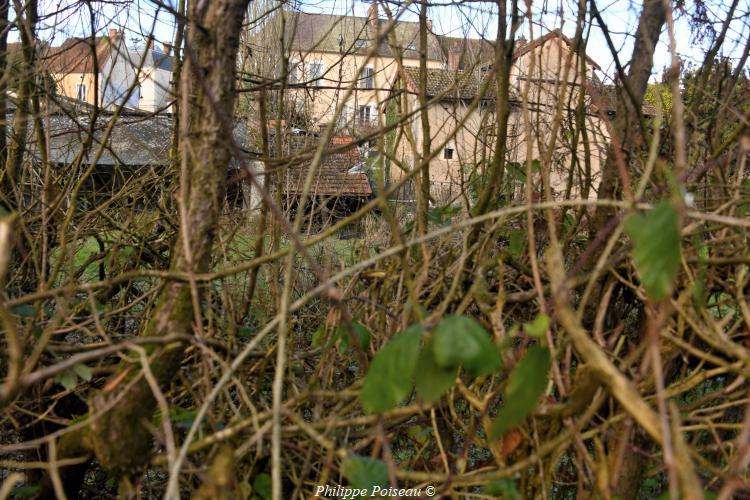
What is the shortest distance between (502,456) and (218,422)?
731 millimetres

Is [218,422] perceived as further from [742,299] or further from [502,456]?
[742,299]

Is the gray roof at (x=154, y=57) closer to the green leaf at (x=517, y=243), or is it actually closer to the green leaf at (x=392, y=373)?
the green leaf at (x=517, y=243)

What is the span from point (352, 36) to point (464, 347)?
11.9ft

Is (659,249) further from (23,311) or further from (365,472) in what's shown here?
(23,311)

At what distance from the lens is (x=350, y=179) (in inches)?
209

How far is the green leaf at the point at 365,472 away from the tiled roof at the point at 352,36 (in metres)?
1.77

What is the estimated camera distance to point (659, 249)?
3.15 feet

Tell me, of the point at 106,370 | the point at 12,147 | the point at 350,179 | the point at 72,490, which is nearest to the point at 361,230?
the point at 350,179

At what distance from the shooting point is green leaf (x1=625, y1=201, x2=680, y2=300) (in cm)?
96

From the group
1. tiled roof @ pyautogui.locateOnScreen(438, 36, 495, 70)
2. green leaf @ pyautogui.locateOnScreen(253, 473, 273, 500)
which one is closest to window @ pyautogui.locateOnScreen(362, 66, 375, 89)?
tiled roof @ pyautogui.locateOnScreen(438, 36, 495, 70)

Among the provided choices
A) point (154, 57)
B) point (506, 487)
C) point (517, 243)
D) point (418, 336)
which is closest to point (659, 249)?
point (418, 336)

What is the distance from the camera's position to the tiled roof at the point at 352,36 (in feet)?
9.68

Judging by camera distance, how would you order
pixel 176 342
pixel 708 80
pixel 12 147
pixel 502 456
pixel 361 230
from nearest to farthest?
pixel 176 342 < pixel 502 456 < pixel 708 80 < pixel 12 147 < pixel 361 230

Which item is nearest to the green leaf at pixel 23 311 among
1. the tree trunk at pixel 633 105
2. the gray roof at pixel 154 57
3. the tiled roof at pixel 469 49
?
the gray roof at pixel 154 57
